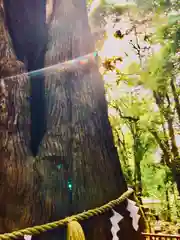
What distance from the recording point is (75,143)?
3.89ft

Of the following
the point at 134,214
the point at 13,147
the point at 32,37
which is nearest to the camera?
the point at 13,147

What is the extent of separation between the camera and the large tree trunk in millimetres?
1085

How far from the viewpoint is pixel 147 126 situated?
850 centimetres

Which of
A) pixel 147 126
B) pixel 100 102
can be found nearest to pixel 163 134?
pixel 147 126

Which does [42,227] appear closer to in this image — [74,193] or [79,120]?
[74,193]

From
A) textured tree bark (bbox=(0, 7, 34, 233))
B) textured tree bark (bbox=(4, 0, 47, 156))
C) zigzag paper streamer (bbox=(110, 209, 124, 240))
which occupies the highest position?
textured tree bark (bbox=(4, 0, 47, 156))

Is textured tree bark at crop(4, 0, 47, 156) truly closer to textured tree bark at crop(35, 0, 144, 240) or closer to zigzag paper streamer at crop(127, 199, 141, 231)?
textured tree bark at crop(35, 0, 144, 240)

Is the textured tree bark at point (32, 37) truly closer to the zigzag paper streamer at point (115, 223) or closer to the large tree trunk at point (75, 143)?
the large tree trunk at point (75, 143)

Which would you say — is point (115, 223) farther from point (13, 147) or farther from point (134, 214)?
point (13, 147)

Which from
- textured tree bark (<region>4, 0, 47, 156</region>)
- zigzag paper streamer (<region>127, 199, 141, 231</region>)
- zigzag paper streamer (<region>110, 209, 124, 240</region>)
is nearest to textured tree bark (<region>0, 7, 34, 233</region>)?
textured tree bark (<region>4, 0, 47, 156</region>)

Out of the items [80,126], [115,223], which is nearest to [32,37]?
[80,126]

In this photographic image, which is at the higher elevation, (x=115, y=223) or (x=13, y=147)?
(x=13, y=147)

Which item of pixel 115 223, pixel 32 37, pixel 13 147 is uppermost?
pixel 32 37

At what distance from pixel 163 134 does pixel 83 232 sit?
7928mm
